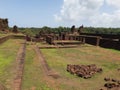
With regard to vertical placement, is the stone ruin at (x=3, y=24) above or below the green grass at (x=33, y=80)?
above

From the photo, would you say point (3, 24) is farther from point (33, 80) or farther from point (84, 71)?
point (33, 80)

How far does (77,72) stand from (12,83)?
2.73 metres

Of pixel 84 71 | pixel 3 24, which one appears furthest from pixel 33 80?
pixel 3 24

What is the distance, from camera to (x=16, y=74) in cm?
638

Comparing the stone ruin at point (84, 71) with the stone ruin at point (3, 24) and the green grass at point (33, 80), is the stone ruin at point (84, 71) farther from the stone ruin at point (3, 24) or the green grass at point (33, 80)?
the stone ruin at point (3, 24)

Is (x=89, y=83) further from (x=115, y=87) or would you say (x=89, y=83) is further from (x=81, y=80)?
(x=115, y=87)

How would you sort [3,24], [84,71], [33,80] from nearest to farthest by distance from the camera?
1. [33,80]
2. [84,71]
3. [3,24]

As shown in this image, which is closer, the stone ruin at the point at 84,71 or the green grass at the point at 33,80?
the green grass at the point at 33,80

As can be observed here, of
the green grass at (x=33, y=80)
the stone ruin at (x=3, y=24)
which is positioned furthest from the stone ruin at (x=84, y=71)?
the stone ruin at (x=3, y=24)

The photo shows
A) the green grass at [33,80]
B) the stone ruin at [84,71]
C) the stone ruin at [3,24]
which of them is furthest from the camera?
the stone ruin at [3,24]

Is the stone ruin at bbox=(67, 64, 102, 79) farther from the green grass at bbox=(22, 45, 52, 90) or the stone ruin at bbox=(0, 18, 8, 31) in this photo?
the stone ruin at bbox=(0, 18, 8, 31)

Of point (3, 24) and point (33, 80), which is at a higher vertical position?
point (3, 24)

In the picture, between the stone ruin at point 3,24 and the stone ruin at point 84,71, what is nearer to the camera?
the stone ruin at point 84,71

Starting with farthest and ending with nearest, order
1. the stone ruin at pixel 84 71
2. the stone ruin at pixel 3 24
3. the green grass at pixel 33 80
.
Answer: the stone ruin at pixel 3 24 < the stone ruin at pixel 84 71 < the green grass at pixel 33 80
